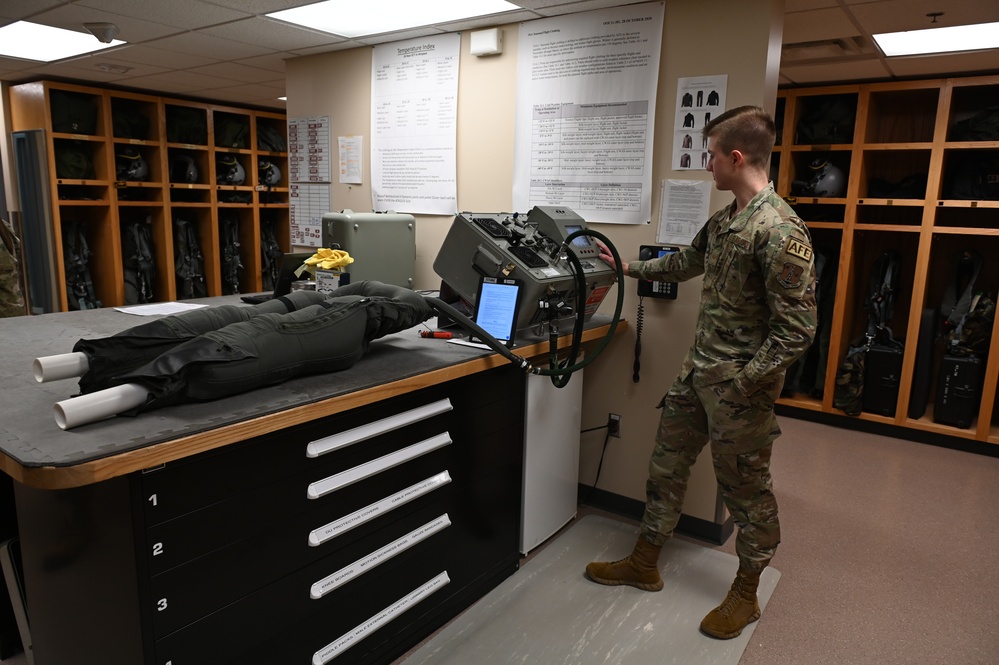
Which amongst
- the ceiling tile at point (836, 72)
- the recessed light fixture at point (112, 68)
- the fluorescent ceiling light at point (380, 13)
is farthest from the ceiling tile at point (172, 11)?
the ceiling tile at point (836, 72)

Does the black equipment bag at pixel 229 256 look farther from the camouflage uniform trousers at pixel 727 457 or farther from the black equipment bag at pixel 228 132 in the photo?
the camouflage uniform trousers at pixel 727 457

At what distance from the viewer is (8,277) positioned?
4.06m

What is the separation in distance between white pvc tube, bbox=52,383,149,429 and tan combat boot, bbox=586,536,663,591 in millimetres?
1828

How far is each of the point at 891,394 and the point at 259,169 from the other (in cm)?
598

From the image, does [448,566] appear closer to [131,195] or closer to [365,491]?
[365,491]

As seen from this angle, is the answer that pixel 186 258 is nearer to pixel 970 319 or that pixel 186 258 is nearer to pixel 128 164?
pixel 128 164

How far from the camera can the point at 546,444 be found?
2.74 meters

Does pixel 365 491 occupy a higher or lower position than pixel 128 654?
higher

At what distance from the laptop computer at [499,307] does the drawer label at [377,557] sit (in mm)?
654

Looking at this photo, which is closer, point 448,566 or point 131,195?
point 448,566

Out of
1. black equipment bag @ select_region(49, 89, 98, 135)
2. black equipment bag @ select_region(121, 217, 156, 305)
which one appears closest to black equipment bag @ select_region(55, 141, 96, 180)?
black equipment bag @ select_region(49, 89, 98, 135)

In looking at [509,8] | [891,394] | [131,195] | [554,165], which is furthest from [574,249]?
[131,195]

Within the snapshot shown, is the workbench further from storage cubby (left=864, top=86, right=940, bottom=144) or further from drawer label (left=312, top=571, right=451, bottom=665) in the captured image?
storage cubby (left=864, top=86, right=940, bottom=144)

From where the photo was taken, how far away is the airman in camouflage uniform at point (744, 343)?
1996mm
